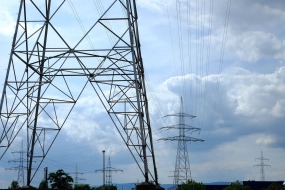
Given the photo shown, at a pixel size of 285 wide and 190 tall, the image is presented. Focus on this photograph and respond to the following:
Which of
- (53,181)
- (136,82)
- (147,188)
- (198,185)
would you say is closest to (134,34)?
(136,82)

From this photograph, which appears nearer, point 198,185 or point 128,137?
point 128,137

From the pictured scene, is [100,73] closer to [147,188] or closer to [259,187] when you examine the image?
[147,188]

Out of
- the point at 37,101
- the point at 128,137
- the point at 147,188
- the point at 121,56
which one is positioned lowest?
the point at 147,188

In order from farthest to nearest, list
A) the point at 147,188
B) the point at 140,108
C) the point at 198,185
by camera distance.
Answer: the point at 198,185
the point at 140,108
the point at 147,188

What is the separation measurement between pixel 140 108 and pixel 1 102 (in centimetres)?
639

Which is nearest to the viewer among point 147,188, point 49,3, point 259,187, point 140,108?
point 147,188

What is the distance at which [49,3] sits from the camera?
87.7 feet

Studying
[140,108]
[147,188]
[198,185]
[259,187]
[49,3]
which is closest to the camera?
[147,188]

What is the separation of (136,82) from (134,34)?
12.5 feet

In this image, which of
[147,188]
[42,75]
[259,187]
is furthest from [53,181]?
[259,187]

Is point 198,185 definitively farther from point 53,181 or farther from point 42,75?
point 42,75

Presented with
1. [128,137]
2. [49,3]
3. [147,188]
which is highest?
[49,3]

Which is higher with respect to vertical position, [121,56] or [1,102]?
[121,56]

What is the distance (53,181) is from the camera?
84562 mm
